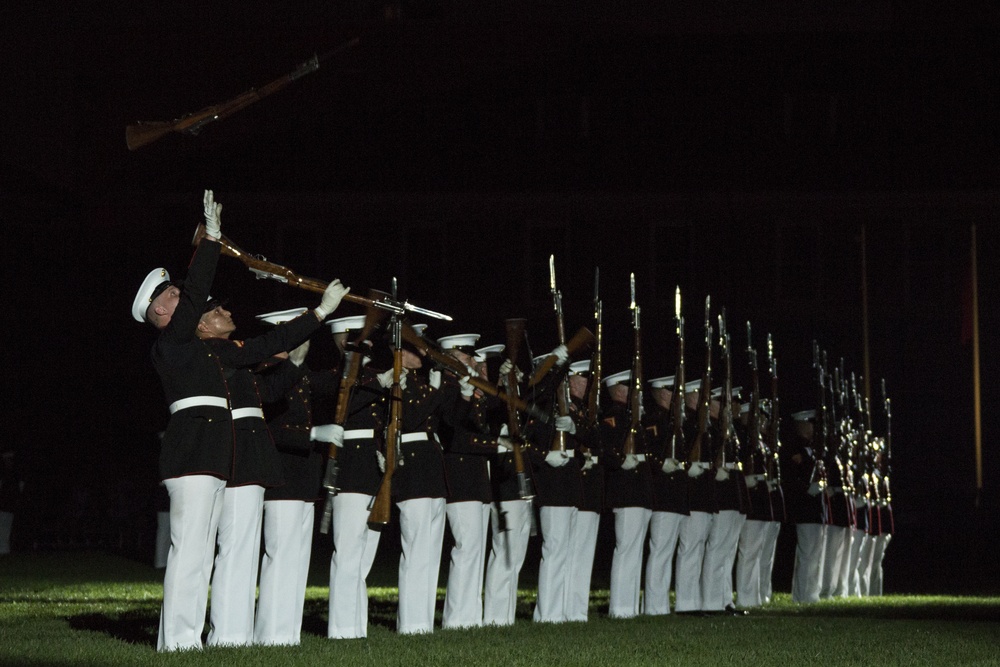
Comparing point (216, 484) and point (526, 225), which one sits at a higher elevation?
point (526, 225)

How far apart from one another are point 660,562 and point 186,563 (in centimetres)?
667

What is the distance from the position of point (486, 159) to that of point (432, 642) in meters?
25.2

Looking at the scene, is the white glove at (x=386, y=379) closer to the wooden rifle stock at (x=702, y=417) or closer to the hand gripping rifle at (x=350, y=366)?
the hand gripping rifle at (x=350, y=366)

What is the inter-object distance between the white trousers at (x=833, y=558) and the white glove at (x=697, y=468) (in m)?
3.79

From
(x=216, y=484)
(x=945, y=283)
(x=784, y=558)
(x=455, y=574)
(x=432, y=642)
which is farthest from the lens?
(x=945, y=283)

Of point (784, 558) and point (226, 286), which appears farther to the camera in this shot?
point (226, 286)

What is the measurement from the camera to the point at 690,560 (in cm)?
1573

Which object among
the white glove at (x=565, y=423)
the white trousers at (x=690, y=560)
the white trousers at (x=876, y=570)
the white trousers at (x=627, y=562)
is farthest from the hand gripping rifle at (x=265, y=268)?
the white trousers at (x=876, y=570)

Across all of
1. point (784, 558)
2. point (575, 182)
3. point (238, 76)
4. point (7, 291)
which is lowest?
point (784, 558)

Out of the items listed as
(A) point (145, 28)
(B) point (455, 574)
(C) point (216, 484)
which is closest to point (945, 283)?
(A) point (145, 28)

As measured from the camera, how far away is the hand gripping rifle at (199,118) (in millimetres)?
9367

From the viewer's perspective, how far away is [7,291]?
35.0 m

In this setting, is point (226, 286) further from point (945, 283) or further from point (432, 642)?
point (432, 642)

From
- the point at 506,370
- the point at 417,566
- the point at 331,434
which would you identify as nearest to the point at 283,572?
the point at 331,434
